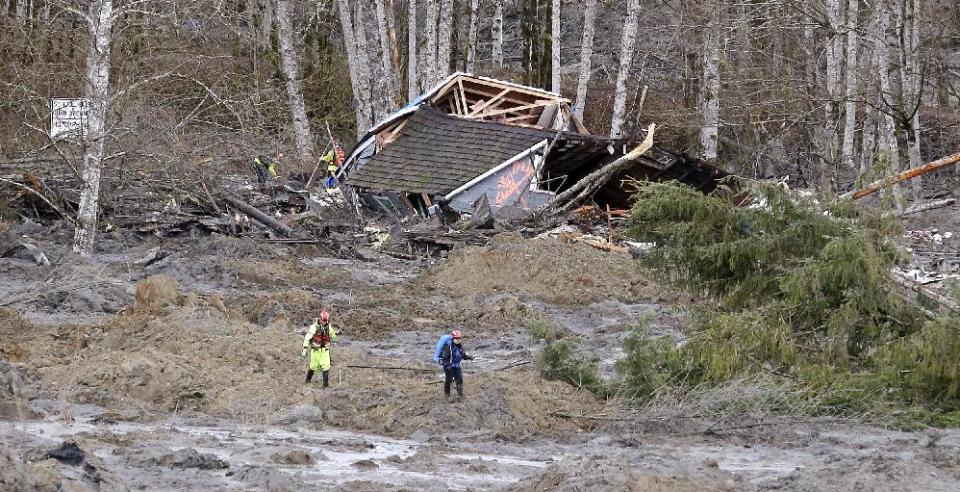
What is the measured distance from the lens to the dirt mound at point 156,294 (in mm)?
15359

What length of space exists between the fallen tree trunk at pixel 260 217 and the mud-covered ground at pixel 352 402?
3305 mm

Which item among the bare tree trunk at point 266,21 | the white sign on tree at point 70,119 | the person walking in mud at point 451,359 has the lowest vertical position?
the person walking in mud at point 451,359

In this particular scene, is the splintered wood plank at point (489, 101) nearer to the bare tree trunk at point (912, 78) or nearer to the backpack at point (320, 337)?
the bare tree trunk at point (912, 78)

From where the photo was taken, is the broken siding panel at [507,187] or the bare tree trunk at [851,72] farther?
the broken siding panel at [507,187]

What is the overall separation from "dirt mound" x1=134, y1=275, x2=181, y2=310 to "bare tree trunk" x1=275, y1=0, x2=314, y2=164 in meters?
15.9

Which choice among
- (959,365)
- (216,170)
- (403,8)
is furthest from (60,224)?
(403,8)

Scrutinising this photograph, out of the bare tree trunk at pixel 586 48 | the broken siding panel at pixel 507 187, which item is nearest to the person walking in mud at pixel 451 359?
the broken siding panel at pixel 507 187

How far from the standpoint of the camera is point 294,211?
26.2 metres

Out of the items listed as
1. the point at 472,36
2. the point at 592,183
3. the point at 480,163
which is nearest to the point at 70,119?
the point at 480,163

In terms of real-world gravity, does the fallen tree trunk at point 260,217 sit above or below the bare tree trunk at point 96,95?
below

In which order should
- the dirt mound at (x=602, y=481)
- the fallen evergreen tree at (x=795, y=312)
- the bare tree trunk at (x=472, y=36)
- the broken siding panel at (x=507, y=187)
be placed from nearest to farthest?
the dirt mound at (x=602, y=481) < the fallen evergreen tree at (x=795, y=312) < the broken siding panel at (x=507, y=187) < the bare tree trunk at (x=472, y=36)

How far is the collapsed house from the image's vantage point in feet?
80.3

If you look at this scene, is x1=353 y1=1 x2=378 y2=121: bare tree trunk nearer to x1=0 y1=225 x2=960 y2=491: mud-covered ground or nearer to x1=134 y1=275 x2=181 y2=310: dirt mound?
x1=0 y1=225 x2=960 y2=491: mud-covered ground

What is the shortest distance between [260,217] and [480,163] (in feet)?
14.2
